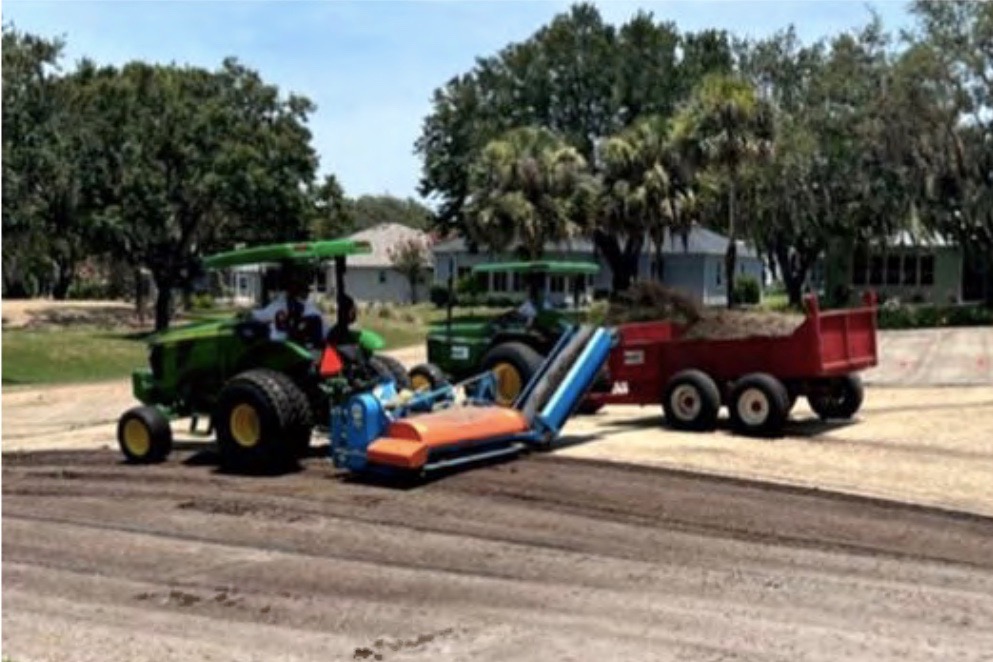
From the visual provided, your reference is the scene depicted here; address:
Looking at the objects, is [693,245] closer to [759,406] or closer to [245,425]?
[759,406]

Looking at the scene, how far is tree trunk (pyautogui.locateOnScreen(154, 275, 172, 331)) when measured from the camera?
49934 mm

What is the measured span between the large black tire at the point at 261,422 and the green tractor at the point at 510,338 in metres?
3.53

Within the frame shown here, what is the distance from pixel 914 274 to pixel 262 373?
51.1 m

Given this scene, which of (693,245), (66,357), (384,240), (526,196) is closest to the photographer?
(66,357)

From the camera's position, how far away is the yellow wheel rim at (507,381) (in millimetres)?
15617

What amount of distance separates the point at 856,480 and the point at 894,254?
49541 mm

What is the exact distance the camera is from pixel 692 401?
14.4m

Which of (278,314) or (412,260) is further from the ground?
(412,260)

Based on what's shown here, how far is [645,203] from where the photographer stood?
4628 cm

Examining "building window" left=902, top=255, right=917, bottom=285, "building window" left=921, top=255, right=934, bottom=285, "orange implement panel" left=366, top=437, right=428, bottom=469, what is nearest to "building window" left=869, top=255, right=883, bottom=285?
"building window" left=902, top=255, right=917, bottom=285

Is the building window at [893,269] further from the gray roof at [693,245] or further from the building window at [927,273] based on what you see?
the gray roof at [693,245]

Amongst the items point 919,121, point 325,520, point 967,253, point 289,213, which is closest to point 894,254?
point 967,253

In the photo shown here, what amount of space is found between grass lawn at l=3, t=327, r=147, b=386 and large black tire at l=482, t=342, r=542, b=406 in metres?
19.3

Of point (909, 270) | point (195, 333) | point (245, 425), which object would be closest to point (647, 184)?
point (909, 270)
